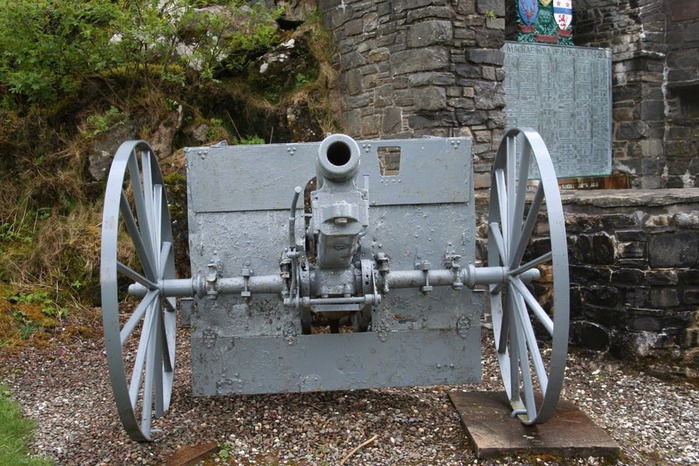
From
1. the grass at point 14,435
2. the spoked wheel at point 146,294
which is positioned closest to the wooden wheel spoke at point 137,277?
the spoked wheel at point 146,294

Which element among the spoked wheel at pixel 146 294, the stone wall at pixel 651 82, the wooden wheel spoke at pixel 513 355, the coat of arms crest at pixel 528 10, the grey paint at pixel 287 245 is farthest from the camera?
the stone wall at pixel 651 82

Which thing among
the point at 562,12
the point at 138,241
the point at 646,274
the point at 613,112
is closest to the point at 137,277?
the point at 138,241

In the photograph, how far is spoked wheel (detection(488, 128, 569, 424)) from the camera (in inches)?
105

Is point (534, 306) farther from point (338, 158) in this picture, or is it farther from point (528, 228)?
point (338, 158)

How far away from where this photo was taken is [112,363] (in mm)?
2566

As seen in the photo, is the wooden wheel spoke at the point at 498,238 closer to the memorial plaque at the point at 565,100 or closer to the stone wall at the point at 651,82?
the memorial plaque at the point at 565,100

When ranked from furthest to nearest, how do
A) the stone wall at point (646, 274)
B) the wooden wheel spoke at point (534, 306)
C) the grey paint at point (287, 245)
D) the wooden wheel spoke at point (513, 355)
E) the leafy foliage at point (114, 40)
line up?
the leafy foliage at point (114, 40)
the stone wall at point (646, 274)
the grey paint at point (287, 245)
the wooden wheel spoke at point (513, 355)
the wooden wheel spoke at point (534, 306)

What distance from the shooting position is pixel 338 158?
8.92 ft

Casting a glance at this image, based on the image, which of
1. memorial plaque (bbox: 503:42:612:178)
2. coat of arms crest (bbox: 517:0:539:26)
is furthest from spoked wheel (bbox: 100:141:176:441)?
coat of arms crest (bbox: 517:0:539:26)

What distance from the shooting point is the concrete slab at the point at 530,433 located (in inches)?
115

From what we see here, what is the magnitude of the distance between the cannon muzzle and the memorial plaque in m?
5.04

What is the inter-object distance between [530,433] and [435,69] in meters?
3.57

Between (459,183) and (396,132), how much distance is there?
2658 millimetres

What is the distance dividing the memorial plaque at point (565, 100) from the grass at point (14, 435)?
5.50 meters
